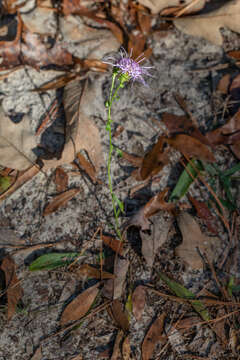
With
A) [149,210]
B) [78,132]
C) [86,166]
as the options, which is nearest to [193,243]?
[149,210]

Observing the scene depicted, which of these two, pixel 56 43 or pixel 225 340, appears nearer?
pixel 225 340

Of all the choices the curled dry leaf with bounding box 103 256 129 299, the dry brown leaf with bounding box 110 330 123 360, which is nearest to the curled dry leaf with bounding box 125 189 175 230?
the curled dry leaf with bounding box 103 256 129 299

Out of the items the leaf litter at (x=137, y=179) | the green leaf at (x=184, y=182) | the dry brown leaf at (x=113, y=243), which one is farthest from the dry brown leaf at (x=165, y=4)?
the dry brown leaf at (x=113, y=243)

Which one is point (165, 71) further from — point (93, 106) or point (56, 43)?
point (56, 43)

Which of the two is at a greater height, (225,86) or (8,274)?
(225,86)

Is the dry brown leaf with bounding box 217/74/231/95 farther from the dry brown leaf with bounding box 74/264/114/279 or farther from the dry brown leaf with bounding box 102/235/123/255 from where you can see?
the dry brown leaf with bounding box 74/264/114/279

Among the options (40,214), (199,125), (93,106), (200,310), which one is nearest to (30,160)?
(40,214)

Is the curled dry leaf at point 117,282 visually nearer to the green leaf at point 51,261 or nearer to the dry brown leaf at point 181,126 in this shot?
the green leaf at point 51,261

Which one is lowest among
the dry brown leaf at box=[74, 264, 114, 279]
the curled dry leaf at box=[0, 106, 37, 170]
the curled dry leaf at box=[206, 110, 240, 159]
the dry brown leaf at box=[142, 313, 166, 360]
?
the dry brown leaf at box=[142, 313, 166, 360]
